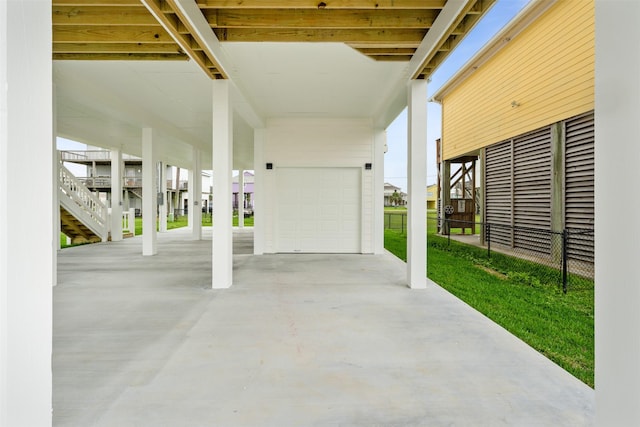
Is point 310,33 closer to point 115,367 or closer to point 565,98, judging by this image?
point 115,367

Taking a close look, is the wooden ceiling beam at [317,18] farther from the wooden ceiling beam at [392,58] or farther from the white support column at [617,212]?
the white support column at [617,212]

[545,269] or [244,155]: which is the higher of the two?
[244,155]

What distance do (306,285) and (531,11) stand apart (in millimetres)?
7246

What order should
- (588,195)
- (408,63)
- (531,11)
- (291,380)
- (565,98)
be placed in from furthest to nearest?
(531,11), (565,98), (588,195), (408,63), (291,380)

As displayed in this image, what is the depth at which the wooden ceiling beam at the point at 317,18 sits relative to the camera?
3.56m

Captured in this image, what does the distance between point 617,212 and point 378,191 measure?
6483 millimetres

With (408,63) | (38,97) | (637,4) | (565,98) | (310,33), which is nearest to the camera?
(637,4)

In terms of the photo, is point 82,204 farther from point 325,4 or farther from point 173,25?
point 325,4

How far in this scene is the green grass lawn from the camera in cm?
273

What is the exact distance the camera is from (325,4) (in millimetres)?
3309

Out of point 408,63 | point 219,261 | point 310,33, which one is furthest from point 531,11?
point 219,261

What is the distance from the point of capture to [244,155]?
13.0 metres

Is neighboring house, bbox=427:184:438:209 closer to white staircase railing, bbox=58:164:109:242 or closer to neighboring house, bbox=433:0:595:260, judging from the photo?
neighboring house, bbox=433:0:595:260

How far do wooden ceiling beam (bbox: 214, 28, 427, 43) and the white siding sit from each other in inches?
147
